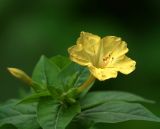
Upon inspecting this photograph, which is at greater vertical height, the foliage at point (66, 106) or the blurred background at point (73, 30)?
the foliage at point (66, 106)

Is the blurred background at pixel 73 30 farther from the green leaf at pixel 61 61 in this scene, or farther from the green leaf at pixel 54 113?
the green leaf at pixel 54 113

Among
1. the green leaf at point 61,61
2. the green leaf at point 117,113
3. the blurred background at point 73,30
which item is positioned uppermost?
the green leaf at point 61,61

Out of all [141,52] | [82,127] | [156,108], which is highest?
[82,127]

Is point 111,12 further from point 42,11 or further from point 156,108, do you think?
point 156,108

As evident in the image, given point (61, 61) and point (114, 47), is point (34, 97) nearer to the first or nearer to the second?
point (61, 61)

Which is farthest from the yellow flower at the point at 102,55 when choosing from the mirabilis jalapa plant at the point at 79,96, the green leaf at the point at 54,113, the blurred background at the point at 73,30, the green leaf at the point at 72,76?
the blurred background at the point at 73,30

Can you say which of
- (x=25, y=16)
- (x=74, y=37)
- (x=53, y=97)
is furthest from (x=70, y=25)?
(x=53, y=97)

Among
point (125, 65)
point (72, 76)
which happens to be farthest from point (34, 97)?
point (125, 65)
